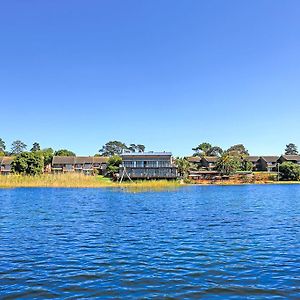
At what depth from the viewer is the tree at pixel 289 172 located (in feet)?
352

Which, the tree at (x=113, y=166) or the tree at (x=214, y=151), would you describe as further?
the tree at (x=214, y=151)

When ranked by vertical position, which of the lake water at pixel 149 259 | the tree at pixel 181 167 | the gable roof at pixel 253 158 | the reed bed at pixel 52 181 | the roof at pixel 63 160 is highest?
the gable roof at pixel 253 158

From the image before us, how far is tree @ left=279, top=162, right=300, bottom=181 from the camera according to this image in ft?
352

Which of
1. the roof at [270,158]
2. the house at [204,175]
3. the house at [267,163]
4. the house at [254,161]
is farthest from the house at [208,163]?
the house at [204,175]

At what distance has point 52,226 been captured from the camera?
21.2 meters

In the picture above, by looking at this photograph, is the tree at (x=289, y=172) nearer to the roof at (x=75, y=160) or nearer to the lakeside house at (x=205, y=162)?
the lakeside house at (x=205, y=162)

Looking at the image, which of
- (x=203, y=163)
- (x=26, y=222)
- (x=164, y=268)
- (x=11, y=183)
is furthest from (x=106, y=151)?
(x=164, y=268)

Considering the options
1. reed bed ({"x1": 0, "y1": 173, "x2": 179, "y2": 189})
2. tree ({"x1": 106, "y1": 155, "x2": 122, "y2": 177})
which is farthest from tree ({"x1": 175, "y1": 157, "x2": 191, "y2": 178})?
reed bed ({"x1": 0, "y1": 173, "x2": 179, "y2": 189})

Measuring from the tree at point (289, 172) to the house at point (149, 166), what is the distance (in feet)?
114

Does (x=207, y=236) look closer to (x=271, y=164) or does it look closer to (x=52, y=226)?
(x=52, y=226)

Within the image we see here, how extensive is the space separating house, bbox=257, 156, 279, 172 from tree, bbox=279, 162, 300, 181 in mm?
24913

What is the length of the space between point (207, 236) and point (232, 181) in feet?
295

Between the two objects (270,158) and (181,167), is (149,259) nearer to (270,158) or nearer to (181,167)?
(181,167)

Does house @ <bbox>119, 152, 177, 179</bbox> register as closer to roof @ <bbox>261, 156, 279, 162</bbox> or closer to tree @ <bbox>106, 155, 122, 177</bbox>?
tree @ <bbox>106, 155, 122, 177</bbox>
